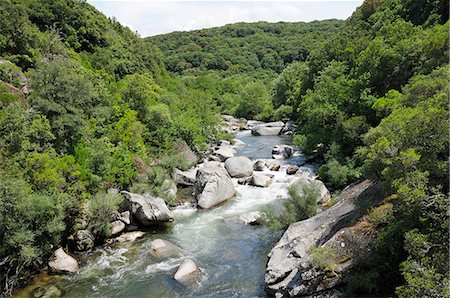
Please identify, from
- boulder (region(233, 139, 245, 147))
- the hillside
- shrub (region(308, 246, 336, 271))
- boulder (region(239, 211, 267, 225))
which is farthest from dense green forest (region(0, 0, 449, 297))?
the hillside

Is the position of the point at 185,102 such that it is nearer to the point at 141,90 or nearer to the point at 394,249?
the point at 141,90

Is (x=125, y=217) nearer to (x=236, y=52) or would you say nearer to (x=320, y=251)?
(x=320, y=251)

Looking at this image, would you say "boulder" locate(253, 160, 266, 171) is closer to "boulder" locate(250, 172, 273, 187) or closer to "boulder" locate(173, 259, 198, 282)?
"boulder" locate(250, 172, 273, 187)

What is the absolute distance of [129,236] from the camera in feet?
83.4

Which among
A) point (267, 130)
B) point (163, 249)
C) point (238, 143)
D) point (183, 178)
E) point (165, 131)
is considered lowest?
point (163, 249)

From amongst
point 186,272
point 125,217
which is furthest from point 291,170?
point 186,272

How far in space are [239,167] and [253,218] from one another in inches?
430

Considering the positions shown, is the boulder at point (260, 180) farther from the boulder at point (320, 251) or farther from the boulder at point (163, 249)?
the boulder at point (320, 251)

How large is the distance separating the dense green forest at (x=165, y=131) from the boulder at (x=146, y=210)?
55.7 inches

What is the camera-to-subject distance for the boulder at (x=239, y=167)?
37.0 metres

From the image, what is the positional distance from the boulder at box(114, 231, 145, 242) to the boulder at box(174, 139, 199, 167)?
47.2ft

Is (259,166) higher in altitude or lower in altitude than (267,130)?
lower

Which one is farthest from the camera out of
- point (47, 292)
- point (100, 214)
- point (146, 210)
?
point (146, 210)

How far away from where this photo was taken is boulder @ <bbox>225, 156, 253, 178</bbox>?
3703 centimetres
